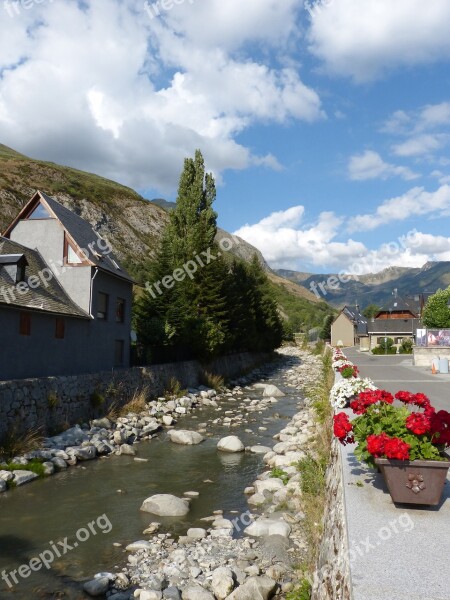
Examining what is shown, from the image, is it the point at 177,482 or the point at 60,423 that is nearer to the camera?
the point at 177,482

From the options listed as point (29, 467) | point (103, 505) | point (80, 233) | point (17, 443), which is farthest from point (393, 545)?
point (80, 233)

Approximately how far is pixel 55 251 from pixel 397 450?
21.3 meters

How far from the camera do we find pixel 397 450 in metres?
5.05

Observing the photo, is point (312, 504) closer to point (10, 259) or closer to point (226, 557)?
point (226, 557)

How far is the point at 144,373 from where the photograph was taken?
25.1 m

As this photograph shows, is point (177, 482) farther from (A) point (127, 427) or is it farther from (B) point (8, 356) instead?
(B) point (8, 356)

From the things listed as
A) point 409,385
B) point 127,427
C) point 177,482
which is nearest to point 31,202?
point 127,427

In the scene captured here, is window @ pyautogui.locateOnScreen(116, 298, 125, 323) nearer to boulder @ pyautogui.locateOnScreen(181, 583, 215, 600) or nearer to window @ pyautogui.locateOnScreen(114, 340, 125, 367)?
window @ pyautogui.locateOnScreen(114, 340, 125, 367)

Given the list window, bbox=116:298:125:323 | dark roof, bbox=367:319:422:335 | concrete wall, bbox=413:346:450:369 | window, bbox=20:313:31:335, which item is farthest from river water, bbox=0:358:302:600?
dark roof, bbox=367:319:422:335

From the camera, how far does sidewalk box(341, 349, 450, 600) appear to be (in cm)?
365

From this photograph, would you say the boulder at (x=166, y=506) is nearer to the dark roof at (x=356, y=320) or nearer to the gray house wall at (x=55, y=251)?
the gray house wall at (x=55, y=251)

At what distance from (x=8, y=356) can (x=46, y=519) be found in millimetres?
8653

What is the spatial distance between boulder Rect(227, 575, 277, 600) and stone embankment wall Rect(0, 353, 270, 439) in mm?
10051

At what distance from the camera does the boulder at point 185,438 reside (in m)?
16.9
